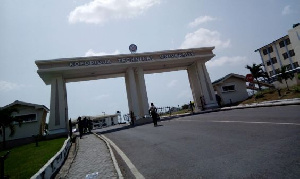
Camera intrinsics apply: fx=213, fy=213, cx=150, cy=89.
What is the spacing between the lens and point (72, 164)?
7336 mm

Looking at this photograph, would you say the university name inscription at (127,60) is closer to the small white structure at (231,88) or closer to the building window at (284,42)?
the small white structure at (231,88)

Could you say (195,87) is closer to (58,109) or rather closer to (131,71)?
(131,71)

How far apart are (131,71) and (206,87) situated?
386 inches

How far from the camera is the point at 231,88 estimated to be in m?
32.3

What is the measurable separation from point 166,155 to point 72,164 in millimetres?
3521

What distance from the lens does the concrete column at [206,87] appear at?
27.0 m

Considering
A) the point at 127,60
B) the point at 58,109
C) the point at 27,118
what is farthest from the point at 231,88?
the point at 27,118

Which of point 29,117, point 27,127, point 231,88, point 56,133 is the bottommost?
point 56,133

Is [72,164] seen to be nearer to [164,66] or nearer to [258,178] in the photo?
[258,178]

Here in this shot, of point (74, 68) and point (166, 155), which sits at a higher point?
point (74, 68)

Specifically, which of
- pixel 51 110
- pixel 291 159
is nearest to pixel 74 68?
pixel 51 110

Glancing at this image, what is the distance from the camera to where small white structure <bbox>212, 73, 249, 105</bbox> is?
1244 inches

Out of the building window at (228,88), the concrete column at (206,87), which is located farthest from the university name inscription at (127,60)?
the building window at (228,88)

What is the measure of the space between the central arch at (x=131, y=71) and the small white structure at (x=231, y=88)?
4643 millimetres
